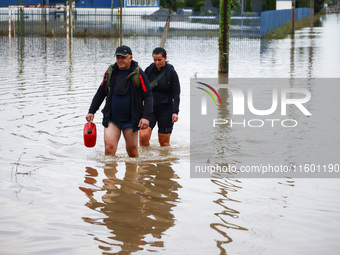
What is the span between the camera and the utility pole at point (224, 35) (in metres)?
21.4

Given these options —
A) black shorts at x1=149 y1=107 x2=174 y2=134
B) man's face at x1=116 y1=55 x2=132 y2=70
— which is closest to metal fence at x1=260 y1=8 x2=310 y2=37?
black shorts at x1=149 y1=107 x2=174 y2=134

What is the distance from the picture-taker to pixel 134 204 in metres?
7.45

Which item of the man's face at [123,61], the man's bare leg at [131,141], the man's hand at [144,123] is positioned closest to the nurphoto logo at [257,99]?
the man's bare leg at [131,141]

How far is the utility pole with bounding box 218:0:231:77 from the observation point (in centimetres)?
2138

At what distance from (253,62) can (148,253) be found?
21.6 m

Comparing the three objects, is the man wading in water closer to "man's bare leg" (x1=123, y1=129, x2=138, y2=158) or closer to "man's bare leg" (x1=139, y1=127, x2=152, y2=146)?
"man's bare leg" (x1=123, y1=129, x2=138, y2=158)

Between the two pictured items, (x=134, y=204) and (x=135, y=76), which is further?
(x=135, y=76)

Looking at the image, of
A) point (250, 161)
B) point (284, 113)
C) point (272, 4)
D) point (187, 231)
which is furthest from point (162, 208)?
point (272, 4)

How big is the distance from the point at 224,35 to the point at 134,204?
1480cm

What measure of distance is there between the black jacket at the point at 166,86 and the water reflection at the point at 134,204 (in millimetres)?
1008

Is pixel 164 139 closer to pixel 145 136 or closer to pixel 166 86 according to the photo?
pixel 145 136

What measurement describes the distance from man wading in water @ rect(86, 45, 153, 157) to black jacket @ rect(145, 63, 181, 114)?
1.15 m

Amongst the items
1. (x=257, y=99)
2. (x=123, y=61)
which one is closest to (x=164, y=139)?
(x=123, y=61)

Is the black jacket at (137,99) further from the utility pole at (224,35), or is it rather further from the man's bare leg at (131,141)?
the utility pole at (224,35)
